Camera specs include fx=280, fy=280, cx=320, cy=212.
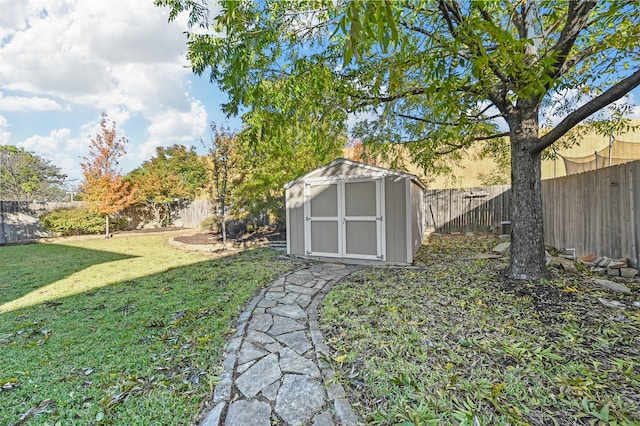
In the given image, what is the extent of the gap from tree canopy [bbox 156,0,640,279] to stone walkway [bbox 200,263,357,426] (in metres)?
2.24

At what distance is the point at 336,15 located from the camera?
2938 millimetres

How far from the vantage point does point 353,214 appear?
227 inches

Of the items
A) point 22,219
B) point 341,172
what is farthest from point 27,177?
point 341,172

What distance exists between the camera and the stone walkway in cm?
165

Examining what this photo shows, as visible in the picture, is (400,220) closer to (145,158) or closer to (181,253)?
(181,253)

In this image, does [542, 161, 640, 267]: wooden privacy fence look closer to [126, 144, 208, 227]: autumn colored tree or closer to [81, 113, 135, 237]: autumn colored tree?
[126, 144, 208, 227]: autumn colored tree

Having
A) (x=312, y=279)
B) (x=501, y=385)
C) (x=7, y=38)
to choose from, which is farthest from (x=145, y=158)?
(x=501, y=385)

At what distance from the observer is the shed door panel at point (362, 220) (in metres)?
5.53

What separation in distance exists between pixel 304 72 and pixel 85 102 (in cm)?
1108

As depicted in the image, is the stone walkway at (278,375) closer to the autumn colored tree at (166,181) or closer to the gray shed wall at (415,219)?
the gray shed wall at (415,219)

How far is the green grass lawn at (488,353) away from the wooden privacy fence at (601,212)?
2.51ft

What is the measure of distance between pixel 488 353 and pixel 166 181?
1427 cm

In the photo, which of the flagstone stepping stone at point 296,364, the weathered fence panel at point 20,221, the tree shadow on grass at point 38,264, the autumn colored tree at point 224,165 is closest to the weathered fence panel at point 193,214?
the weathered fence panel at point 20,221

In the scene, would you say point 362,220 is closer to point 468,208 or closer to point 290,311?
point 290,311
